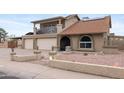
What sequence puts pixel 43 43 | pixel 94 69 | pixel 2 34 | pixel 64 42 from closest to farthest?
pixel 94 69
pixel 64 42
pixel 43 43
pixel 2 34

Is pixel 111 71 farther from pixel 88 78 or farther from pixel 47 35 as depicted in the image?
pixel 47 35

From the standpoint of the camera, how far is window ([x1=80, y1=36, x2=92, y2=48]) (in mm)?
25361

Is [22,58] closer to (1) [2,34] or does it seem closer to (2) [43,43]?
(2) [43,43]

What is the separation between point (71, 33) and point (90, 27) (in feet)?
8.93

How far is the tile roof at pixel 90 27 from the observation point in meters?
24.4

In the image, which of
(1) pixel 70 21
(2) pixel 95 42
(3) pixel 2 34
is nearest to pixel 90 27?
(2) pixel 95 42

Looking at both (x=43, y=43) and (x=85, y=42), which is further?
(x=43, y=43)

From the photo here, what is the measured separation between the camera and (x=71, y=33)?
1035 inches

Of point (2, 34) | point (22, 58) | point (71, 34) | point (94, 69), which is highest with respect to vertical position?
point (2, 34)

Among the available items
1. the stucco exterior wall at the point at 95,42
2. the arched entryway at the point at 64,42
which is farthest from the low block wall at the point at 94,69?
the arched entryway at the point at 64,42

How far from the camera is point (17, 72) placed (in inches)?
455

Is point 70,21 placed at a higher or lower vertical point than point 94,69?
higher
